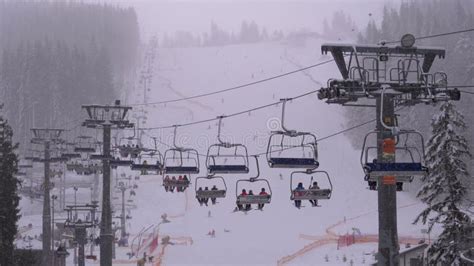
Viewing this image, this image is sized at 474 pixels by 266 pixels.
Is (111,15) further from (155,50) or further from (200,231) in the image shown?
(200,231)

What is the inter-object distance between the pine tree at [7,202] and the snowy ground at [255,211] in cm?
817

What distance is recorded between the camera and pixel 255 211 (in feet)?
181

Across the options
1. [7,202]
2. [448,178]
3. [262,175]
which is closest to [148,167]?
[448,178]

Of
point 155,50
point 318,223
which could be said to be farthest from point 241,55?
point 318,223

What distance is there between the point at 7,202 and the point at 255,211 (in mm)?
27880

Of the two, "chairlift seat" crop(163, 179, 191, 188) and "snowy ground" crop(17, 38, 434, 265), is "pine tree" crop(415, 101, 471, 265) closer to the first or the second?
"snowy ground" crop(17, 38, 434, 265)

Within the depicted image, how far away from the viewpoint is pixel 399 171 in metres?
12.1

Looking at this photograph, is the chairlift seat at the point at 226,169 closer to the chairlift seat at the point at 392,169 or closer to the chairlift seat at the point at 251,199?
the chairlift seat at the point at 251,199

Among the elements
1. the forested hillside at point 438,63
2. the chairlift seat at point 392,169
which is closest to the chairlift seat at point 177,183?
the chairlift seat at point 392,169

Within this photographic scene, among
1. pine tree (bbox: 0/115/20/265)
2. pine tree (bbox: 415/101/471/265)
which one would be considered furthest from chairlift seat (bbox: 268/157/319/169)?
pine tree (bbox: 0/115/20/265)

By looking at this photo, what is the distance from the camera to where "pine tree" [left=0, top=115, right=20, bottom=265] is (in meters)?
29.4

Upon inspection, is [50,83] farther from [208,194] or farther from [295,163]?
[295,163]

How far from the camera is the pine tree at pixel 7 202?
96.4 feet

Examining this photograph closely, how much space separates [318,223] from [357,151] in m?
22.3
